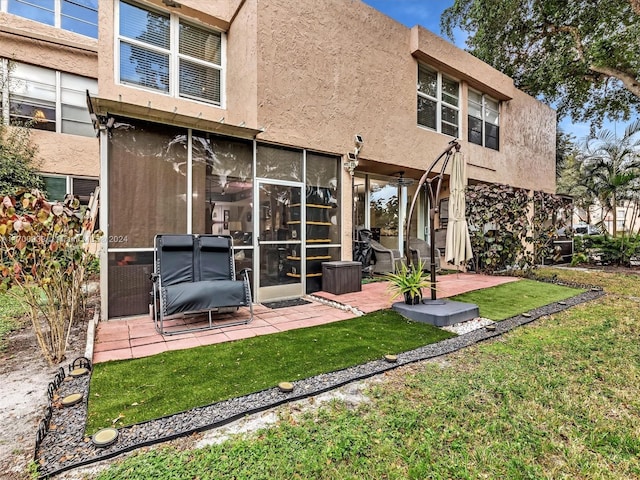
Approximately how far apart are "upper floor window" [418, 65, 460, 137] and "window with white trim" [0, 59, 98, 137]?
9.77m

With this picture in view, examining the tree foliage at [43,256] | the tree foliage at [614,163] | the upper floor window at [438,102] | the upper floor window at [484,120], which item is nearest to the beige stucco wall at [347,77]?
the upper floor window at [438,102]

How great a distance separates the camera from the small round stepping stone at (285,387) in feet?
9.15

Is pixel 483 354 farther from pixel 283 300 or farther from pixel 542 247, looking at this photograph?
pixel 542 247

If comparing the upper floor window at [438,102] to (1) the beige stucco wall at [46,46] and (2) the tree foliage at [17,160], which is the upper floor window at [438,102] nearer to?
(1) the beige stucco wall at [46,46]

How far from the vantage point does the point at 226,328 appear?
181 inches

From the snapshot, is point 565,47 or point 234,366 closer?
point 234,366

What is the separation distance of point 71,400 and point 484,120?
43.2 ft

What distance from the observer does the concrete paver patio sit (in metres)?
3.80

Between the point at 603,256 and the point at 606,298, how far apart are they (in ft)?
26.6

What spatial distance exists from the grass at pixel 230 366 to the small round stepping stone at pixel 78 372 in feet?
0.32

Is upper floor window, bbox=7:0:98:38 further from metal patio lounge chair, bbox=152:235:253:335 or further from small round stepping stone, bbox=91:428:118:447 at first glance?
small round stepping stone, bbox=91:428:118:447

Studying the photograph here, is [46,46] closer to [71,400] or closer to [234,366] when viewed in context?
[71,400]

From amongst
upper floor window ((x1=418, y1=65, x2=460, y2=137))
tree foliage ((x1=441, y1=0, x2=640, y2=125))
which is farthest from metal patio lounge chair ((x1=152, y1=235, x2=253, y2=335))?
tree foliage ((x1=441, y1=0, x2=640, y2=125))

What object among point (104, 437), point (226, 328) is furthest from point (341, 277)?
point (104, 437)
